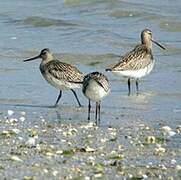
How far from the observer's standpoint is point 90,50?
1645 cm

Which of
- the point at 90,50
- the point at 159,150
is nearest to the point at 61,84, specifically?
the point at 159,150

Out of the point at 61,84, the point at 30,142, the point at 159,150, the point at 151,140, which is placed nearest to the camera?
the point at 159,150

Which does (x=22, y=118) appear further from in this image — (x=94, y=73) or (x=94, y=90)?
(x=94, y=73)

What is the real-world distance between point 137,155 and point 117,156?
250mm

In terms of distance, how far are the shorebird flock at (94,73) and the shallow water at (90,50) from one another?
0.71 ft

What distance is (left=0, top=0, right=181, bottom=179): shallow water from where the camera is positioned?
11484 mm

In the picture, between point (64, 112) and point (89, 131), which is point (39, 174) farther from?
point (64, 112)

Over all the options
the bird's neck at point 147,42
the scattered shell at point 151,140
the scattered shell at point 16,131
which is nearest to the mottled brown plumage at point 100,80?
the scattered shell at point 16,131

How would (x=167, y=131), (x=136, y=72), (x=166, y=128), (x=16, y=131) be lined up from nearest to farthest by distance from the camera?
(x=16, y=131) → (x=167, y=131) → (x=166, y=128) → (x=136, y=72)

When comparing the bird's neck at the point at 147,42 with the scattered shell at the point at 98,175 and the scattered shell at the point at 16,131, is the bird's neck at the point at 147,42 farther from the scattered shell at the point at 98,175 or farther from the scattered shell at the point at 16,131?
the scattered shell at the point at 98,175

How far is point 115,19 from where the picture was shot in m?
20.3

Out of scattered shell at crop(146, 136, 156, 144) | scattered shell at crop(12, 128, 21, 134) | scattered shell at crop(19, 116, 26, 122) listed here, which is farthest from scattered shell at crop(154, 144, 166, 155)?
scattered shell at crop(19, 116, 26, 122)

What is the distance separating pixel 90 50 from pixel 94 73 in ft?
17.5

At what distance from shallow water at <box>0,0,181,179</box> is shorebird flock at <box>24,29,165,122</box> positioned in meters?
0.22
